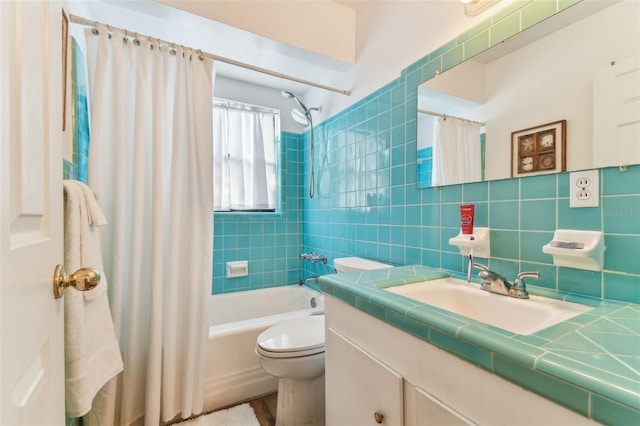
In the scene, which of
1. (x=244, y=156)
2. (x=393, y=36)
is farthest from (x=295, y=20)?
(x=244, y=156)

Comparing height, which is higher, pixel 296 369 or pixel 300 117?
pixel 300 117

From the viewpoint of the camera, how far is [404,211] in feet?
4.79

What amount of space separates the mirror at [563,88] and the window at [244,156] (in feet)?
5.30

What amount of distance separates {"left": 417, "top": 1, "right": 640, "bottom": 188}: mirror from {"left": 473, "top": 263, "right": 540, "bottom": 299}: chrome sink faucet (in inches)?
13.8

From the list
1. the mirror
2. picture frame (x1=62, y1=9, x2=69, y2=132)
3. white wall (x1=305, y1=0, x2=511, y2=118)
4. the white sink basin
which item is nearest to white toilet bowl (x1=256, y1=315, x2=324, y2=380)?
the white sink basin

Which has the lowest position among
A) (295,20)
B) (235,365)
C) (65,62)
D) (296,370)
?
(235,365)

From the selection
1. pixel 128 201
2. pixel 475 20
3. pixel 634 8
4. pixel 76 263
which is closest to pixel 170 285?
pixel 128 201

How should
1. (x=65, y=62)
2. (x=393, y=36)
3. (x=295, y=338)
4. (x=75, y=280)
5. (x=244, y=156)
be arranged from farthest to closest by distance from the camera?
(x=244, y=156) < (x=393, y=36) < (x=295, y=338) < (x=65, y=62) < (x=75, y=280)

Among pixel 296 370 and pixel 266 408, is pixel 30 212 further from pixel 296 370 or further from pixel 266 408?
pixel 266 408

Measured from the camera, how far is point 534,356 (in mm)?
461

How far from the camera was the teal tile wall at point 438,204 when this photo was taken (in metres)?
0.76

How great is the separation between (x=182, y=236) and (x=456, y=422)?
1430 millimetres

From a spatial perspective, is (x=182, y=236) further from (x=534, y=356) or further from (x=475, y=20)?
(x=475, y=20)

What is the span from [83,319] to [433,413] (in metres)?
1.04
